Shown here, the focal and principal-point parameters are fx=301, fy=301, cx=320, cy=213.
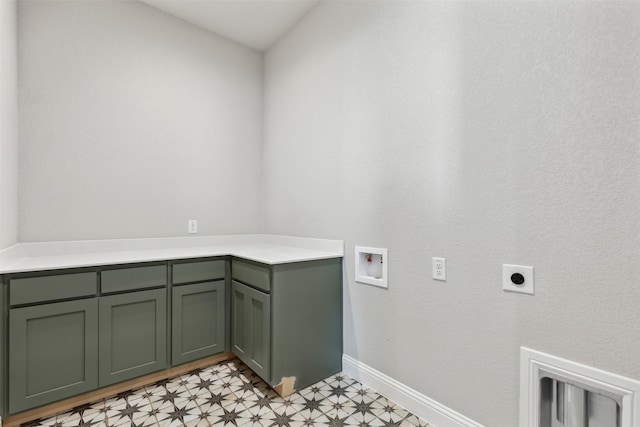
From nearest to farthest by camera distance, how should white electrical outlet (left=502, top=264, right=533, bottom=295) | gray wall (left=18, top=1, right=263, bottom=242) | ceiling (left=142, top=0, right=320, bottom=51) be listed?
1. white electrical outlet (left=502, top=264, right=533, bottom=295)
2. gray wall (left=18, top=1, right=263, bottom=242)
3. ceiling (left=142, top=0, right=320, bottom=51)

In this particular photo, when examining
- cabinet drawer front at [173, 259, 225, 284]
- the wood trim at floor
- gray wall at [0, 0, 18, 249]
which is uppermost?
gray wall at [0, 0, 18, 249]

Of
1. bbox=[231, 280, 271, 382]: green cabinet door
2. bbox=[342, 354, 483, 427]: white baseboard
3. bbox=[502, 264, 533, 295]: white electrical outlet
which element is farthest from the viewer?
bbox=[231, 280, 271, 382]: green cabinet door

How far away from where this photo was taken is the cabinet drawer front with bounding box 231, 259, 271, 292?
1910 mm

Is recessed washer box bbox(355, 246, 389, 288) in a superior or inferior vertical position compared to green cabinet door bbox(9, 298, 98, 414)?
superior

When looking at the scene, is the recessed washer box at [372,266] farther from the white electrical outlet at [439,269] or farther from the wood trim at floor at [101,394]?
the wood trim at floor at [101,394]

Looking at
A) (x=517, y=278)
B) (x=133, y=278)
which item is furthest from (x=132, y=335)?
(x=517, y=278)

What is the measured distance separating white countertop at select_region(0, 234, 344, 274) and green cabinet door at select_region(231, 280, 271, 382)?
0.27 metres

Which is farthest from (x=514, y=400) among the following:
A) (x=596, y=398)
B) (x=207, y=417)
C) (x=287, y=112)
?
(x=287, y=112)

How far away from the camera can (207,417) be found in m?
1.68

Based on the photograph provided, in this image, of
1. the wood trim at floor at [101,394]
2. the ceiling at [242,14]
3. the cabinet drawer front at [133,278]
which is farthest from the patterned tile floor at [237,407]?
the ceiling at [242,14]

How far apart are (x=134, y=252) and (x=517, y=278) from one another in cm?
246

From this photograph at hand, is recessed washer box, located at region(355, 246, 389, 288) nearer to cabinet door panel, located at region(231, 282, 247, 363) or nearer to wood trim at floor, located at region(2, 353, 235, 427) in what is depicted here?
cabinet door panel, located at region(231, 282, 247, 363)

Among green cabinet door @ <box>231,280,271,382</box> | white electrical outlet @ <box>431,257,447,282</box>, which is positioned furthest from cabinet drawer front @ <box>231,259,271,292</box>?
white electrical outlet @ <box>431,257,447,282</box>

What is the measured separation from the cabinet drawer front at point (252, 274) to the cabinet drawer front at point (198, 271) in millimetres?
104
